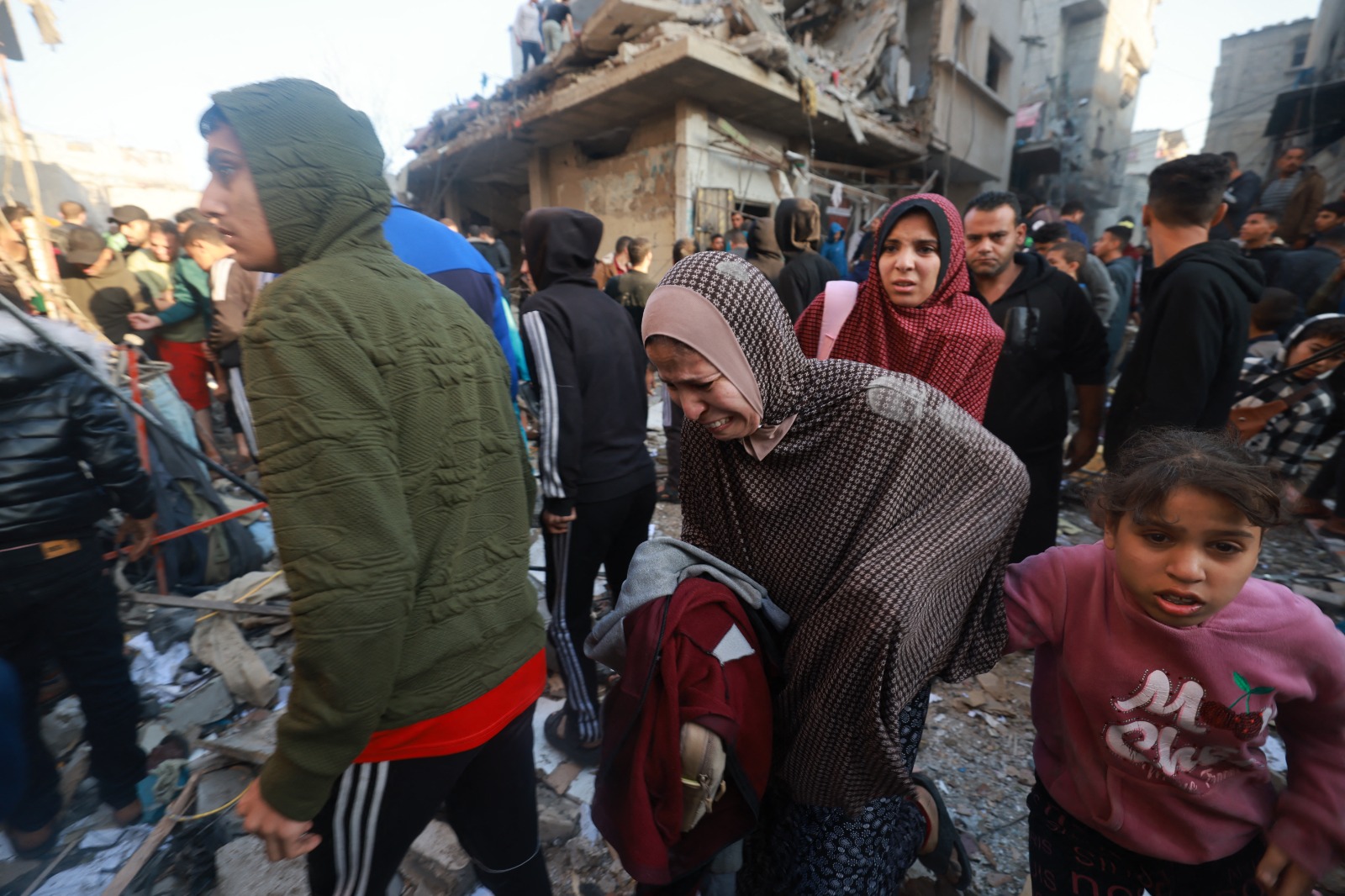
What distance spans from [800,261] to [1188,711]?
293cm

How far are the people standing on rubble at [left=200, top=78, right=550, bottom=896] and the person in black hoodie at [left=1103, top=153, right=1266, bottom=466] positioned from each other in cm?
228

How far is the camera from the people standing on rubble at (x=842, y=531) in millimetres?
1172

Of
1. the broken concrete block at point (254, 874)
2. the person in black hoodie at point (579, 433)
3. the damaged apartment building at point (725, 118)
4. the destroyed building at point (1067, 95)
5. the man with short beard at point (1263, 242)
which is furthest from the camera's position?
the destroyed building at point (1067, 95)

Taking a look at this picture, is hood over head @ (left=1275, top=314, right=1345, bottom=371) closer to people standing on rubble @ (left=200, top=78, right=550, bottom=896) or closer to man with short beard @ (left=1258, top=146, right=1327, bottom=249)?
man with short beard @ (left=1258, top=146, right=1327, bottom=249)

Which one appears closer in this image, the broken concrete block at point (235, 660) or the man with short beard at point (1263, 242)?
the broken concrete block at point (235, 660)

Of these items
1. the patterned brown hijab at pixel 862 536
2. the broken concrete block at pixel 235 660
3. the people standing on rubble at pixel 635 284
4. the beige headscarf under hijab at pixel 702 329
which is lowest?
the broken concrete block at pixel 235 660

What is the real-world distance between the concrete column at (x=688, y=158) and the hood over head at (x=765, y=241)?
565 centimetres

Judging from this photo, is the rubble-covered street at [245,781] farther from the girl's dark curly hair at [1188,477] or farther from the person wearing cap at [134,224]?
the person wearing cap at [134,224]

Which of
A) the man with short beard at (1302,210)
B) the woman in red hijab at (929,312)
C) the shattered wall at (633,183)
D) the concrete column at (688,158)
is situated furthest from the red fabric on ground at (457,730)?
the man with short beard at (1302,210)

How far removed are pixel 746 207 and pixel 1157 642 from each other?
413 inches

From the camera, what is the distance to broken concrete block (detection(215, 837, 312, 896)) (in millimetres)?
1980

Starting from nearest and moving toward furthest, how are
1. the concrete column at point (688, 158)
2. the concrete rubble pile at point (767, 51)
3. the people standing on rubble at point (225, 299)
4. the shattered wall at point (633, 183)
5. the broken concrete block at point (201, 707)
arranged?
the broken concrete block at point (201, 707) → the people standing on rubble at point (225, 299) → the concrete rubble pile at point (767, 51) → the concrete column at point (688, 158) → the shattered wall at point (633, 183)

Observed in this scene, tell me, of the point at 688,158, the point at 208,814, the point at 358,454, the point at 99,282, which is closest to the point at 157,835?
the point at 208,814

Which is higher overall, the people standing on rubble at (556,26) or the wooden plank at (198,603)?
the people standing on rubble at (556,26)
